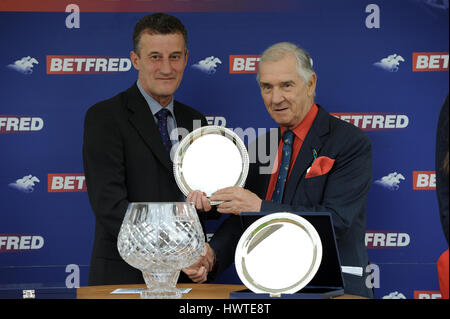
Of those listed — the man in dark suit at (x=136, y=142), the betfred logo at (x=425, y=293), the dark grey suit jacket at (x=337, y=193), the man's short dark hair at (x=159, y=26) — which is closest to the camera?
the dark grey suit jacket at (x=337, y=193)

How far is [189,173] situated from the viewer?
316cm

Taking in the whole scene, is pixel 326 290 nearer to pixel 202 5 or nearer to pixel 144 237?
pixel 144 237

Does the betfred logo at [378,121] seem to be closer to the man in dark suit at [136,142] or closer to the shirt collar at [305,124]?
the shirt collar at [305,124]

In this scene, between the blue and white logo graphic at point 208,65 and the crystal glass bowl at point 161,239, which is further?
the blue and white logo graphic at point 208,65

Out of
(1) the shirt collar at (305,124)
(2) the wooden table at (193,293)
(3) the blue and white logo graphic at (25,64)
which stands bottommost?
(2) the wooden table at (193,293)

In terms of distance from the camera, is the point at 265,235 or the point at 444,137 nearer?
the point at 444,137

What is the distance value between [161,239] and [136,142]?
154 cm

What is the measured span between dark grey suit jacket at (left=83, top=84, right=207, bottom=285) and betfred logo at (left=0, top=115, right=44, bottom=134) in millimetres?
848

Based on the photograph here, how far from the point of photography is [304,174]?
2998 mm

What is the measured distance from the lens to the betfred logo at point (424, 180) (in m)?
4.32

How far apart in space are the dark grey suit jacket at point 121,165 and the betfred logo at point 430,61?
6.41ft

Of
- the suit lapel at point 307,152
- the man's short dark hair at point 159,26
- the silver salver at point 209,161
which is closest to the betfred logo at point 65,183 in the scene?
the man's short dark hair at point 159,26

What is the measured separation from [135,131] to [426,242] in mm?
2166
